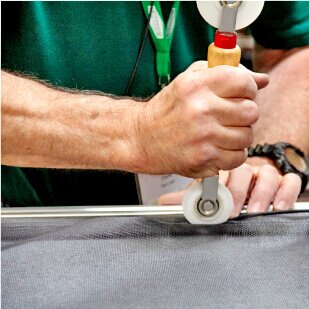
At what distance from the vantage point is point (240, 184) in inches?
31.0

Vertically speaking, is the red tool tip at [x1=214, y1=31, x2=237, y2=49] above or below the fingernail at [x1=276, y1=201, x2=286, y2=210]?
above

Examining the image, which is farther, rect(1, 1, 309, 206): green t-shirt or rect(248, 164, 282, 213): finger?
rect(1, 1, 309, 206): green t-shirt

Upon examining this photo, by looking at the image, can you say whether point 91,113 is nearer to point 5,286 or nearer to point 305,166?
point 5,286

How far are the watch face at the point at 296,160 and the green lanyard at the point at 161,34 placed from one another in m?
0.24

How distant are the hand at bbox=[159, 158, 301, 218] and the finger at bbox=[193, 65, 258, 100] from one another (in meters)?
0.16

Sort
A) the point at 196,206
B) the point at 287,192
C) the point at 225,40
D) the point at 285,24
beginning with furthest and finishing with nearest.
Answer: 1. the point at 285,24
2. the point at 287,192
3. the point at 196,206
4. the point at 225,40

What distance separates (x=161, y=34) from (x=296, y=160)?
31 cm

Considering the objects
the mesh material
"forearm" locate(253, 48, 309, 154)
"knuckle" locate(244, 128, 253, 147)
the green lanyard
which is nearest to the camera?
the mesh material

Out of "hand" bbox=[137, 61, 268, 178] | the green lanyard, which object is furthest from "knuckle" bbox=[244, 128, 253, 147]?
the green lanyard

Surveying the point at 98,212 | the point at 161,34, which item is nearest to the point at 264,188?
the point at 98,212

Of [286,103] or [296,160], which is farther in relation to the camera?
[286,103]

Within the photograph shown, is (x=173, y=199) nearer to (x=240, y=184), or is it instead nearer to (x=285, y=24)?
(x=240, y=184)

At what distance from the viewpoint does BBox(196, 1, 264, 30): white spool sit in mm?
586

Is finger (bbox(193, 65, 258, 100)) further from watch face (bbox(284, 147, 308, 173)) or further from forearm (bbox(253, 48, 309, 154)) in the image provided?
forearm (bbox(253, 48, 309, 154))
